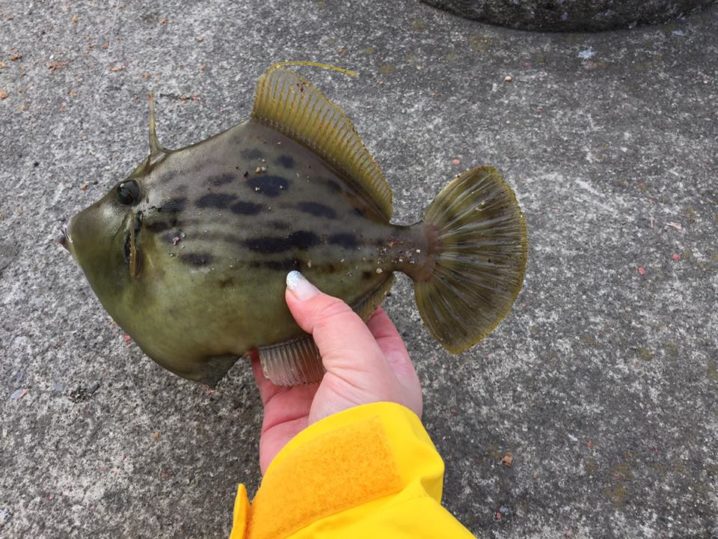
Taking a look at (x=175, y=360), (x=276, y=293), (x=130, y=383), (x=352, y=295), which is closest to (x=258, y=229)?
(x=276, y=293)

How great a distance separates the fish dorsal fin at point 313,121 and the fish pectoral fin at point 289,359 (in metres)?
0.40

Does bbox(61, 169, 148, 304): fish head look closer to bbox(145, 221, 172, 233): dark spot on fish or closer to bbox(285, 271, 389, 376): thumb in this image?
bbox(145, 221, 172, 233): dark spot on fish

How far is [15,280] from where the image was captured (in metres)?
2.19

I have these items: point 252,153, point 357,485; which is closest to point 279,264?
point 252,153

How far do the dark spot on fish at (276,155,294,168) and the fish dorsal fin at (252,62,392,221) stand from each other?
2.4 inches

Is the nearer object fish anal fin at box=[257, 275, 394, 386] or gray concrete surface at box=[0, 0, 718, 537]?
fish anal fin at box=[257, 275, 394, 386]

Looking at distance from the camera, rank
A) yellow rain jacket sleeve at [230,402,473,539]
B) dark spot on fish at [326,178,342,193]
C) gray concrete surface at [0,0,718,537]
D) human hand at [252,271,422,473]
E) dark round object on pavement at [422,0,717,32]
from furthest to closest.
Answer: dark round object on pavement at [422,0,717,32] < gray concrete surface at [0,0,718,537] < dark spot on fish at [326,178,342,193] < human hand at [252,271,422,473] < yellow rain jacket sleeve at [230,402,473,539]

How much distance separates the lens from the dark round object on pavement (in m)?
2.57

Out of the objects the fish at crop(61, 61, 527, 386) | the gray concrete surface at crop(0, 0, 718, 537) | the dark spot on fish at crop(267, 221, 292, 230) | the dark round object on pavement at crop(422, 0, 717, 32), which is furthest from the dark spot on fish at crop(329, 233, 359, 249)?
the dark round object on pavement at crop(422, 0, 717, 32)

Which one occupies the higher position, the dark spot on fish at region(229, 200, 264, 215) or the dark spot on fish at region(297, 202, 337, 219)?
the dark spot on fish at region(229, 200, 264, 215)

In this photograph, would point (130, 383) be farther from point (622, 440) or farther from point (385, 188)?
point (622, 440)

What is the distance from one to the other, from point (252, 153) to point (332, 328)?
1.42 ft

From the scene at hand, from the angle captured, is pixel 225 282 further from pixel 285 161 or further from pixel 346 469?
pixel 346 469

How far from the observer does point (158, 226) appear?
135cm
